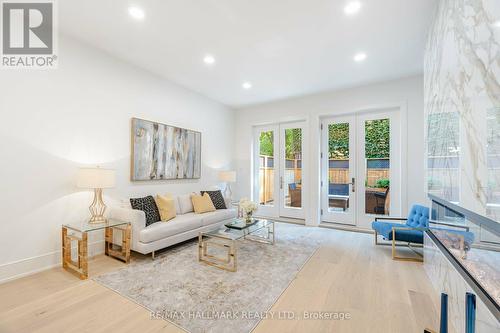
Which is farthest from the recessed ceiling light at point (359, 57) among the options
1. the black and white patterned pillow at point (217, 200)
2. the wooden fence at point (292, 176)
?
the black and white patterned pillow at point (217, 200)

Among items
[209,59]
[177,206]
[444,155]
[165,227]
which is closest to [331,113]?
[209,59]

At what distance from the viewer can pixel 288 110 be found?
A: 214 inches

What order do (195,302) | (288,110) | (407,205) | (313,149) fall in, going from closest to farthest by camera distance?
(195,302), (407,205), (313,149), (288,110)

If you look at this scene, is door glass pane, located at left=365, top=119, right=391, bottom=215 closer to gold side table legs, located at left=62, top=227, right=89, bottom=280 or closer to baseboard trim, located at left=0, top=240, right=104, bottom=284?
gold side table legs, located at left=62, top=227, right=89, bottom=280

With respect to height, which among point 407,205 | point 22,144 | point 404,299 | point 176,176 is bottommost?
point 404,299

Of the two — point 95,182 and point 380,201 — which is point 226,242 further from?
point 380,201

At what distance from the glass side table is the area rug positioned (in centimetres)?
24

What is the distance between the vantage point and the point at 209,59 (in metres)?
3.51

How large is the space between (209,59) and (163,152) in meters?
1.89

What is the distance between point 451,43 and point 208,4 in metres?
2.32

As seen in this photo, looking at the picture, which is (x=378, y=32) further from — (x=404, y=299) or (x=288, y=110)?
(x=404, y=299)

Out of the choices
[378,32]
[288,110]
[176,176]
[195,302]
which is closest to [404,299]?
[195,302]

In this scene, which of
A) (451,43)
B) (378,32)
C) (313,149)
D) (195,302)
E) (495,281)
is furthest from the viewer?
(313,149)

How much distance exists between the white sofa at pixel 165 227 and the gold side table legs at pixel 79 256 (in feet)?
1.82
